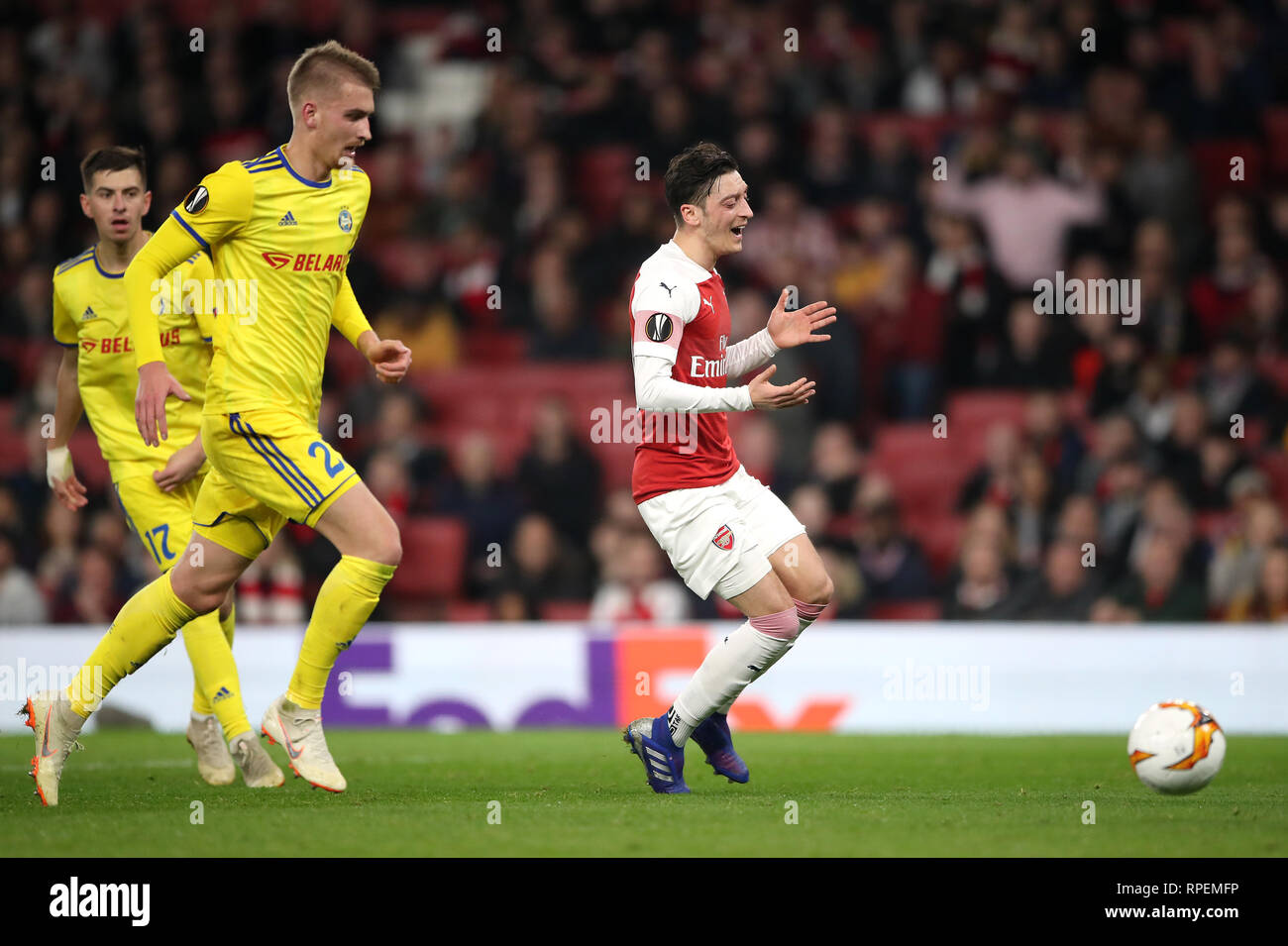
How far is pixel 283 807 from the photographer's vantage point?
6.02 meters

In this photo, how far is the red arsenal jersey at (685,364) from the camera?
6441mm

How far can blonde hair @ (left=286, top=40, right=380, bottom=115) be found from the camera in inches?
245

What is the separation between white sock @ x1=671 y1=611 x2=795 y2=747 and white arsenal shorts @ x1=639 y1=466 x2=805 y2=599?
209 millimetres

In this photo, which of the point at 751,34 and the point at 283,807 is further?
the point at 751,34

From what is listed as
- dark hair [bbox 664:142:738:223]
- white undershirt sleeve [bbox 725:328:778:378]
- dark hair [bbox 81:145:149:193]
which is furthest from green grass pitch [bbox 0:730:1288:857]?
dark hair [bbox 81:145:149:193]

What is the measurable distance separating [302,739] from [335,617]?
19.1 inches

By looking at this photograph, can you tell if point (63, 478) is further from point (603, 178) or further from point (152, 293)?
point (603, 178)

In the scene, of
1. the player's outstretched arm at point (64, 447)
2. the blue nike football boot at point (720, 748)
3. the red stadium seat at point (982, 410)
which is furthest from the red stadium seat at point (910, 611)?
the player's outstretched arm at point (64, 447)

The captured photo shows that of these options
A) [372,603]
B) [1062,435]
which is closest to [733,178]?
[372,603]

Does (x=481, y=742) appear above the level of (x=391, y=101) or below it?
below

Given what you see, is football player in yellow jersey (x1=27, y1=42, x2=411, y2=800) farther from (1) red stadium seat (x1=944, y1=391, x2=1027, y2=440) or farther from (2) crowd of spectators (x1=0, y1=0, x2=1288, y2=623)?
(1) red stadium seat (x1=944, y1=391, x2=1027, y2=440)

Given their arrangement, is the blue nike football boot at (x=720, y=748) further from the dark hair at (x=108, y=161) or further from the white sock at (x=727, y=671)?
the dark hair at (x=108, y=161)

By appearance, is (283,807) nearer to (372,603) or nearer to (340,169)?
(372,603)

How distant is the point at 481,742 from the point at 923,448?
5.57 meters
